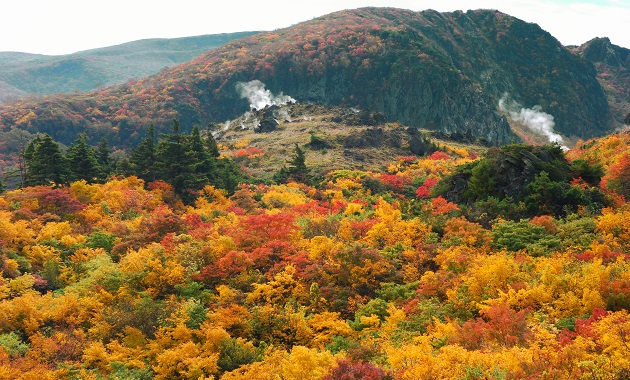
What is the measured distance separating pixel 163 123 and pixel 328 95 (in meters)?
53.4

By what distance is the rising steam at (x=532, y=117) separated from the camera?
168 meters

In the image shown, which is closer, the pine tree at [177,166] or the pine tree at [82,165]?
the pine tree at [82,165]

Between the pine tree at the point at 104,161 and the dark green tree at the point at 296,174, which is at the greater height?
the pine tree at the point at 104,161

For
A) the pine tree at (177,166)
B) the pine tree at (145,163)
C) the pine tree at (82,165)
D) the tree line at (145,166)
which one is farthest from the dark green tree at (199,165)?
the pine tree at (82,165)

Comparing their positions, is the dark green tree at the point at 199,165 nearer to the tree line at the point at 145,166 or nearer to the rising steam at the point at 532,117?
the tree line at the point at 145,166

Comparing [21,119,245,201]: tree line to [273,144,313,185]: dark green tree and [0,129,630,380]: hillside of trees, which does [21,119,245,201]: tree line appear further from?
[273,144,313,185]: dark green tree

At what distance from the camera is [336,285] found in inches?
1080

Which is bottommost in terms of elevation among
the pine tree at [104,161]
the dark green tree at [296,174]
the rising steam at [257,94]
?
the dark green tree at [296,174]

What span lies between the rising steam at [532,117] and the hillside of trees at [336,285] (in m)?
134

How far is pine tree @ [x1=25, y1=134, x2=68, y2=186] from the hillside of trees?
542cm

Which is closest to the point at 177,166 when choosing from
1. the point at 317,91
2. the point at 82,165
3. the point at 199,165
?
the point at 199,165

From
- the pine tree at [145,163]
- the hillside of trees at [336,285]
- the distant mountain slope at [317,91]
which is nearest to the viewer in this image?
the hillside of trees at [336,285]

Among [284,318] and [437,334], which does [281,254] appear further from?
[437,334]

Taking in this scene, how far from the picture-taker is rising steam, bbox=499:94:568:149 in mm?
168125
